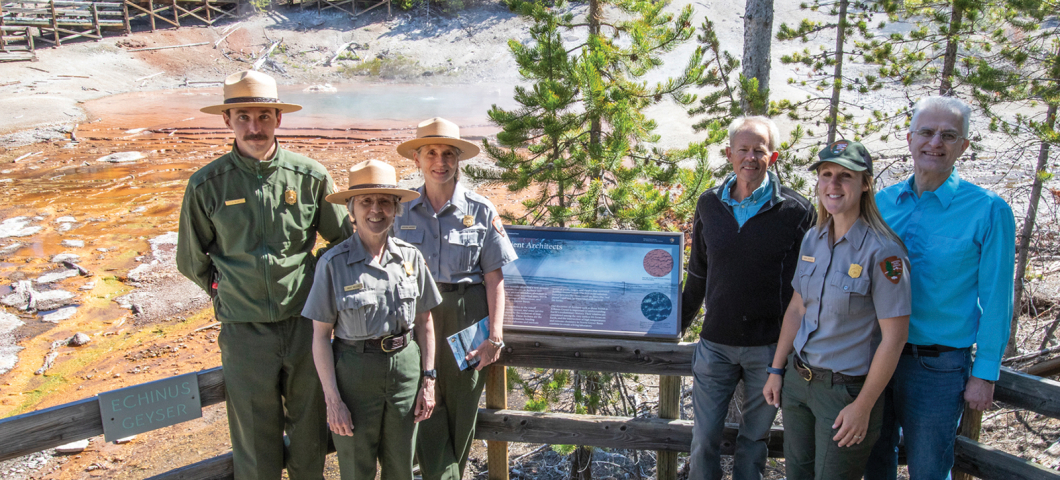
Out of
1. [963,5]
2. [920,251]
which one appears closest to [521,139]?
[920,251]

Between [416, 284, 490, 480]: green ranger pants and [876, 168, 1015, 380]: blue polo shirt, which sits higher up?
[876, 168, 1015, 380]: blue polo shirt

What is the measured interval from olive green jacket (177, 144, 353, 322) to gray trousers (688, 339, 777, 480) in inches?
77.3

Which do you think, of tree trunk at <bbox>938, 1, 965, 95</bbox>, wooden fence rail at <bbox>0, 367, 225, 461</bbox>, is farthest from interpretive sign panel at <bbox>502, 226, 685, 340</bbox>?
tree trunk at <bbox>938, 1, 965, 95</bbox>

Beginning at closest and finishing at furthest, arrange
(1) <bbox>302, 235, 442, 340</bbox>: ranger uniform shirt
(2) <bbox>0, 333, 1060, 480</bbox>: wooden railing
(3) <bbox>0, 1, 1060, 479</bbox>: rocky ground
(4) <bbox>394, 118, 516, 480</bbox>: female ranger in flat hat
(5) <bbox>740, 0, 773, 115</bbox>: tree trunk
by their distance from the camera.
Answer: (1) <bbox>302, 235, 442, 340</bbox>: ranger uniform shirt < (2) <bbox>0, 333, 1060, 480</bbox>: wooden railing < (4) <bbox>394, 118, 516, 480</bbox>: female ranger in flat hat < (5) <bbox>740, 0, 773, 115</bbox>: tree trunk < (3) <bbox>0, 1, 1060, 479</bbox>: rocky ground

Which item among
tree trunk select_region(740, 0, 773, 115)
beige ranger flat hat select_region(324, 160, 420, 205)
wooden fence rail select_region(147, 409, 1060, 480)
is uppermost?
tree trunk select_region(740, 0, 773, 115)

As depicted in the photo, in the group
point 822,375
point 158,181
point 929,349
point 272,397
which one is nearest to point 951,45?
point 929,349

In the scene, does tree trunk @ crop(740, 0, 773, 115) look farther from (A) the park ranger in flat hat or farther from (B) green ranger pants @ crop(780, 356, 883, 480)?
(A) the park ranger in flat hat

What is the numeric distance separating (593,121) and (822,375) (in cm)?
281

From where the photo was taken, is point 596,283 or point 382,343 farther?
point 596,283

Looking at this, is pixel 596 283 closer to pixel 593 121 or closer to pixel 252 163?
pixel 593 121

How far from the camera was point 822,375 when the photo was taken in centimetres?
262

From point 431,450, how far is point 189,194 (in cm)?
168

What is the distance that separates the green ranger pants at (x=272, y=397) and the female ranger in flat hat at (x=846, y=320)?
2.21 metres

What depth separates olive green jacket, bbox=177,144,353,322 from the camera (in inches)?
121
